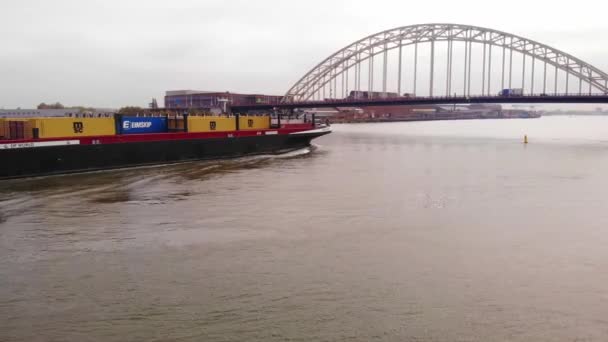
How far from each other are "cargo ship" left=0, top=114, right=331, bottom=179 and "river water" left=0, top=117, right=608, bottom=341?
283cm

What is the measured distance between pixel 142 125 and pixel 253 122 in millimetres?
8403

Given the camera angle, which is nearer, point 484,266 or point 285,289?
point 285,289

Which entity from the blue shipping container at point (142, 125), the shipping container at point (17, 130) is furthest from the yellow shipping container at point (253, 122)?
the shipping container at point (17, 130)

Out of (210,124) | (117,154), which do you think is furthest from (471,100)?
(117,154)

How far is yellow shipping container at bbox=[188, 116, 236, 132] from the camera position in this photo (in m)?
25.7

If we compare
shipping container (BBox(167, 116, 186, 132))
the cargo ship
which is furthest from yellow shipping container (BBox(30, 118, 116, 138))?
shipping container (BBox(167, 116, 186, 132))

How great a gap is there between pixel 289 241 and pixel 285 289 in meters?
2.43

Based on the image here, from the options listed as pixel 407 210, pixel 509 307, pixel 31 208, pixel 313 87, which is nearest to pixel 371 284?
pixel 509 307

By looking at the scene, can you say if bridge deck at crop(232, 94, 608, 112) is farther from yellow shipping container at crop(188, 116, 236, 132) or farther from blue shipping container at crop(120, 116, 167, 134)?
blue shipping container at crop(120, 116, 167, 134)

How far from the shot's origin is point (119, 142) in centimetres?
2109

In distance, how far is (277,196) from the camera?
46.8ft

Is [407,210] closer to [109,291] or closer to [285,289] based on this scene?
[285,289]

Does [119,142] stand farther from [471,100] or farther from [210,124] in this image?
[471,100]

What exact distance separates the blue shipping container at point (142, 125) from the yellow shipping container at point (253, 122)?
5.51 metres
